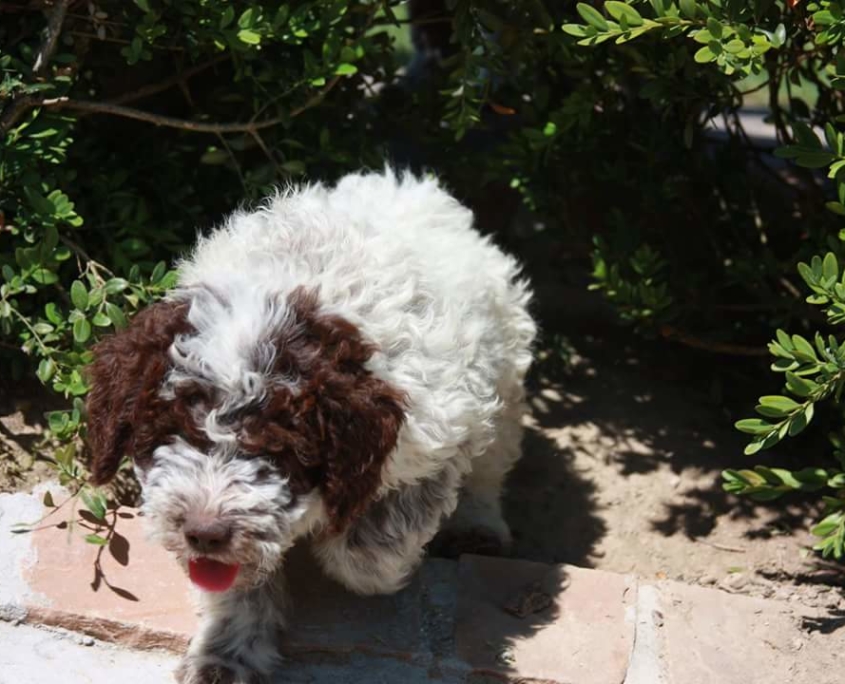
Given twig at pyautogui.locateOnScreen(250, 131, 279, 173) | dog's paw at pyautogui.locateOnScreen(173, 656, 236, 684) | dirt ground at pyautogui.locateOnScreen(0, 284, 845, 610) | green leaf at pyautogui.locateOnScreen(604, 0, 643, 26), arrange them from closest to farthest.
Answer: dog's paw at pyautogui.locateOnScreen(173, 656, 236, 684), green leaf at pyautogui.locateOnScreen(604, 0, 643, 26), dirt ground at pyautogui.locateOnScreen(0, 284, 845, 610), twig at pyautogui.locateOnScreen(250, 131, 279, 173)

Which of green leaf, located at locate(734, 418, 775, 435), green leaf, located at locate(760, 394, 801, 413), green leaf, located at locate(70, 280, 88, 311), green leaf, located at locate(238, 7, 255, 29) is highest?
green leaf, located at locate(238, 7, 255, 29)

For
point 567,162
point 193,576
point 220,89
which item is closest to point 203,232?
point 220,89

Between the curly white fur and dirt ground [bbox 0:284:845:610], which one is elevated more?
the curly white fur

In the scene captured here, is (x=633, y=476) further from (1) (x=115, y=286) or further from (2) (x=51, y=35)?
(2) (x=51, y=35)

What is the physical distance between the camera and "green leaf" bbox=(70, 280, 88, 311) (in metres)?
3.54

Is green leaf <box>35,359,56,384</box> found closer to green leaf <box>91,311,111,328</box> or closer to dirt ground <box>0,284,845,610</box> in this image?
green leaf <box>91,311,111,328</box>

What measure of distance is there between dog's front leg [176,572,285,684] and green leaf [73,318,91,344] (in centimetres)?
91

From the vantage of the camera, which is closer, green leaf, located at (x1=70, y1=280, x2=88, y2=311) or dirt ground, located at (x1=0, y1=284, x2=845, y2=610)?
green leaf, located at (x1=70, y1=280, x2=88, y2=311)

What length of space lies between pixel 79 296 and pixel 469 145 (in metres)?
2.51

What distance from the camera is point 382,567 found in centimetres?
324

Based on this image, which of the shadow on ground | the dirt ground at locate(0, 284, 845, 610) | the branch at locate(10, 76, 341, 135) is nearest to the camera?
the branch at locate(10, 76, 341, 135)

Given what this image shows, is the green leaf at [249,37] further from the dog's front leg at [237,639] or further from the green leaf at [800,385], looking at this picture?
the green leaf at [800,385]

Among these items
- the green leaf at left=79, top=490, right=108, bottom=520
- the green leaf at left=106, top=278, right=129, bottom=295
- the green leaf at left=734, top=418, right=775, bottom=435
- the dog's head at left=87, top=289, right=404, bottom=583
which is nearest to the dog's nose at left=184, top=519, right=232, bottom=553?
the dog's head at left=87, top=289, right=404, bottom=583

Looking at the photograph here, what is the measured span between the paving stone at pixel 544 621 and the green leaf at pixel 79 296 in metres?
1.48
